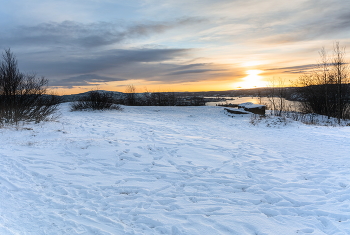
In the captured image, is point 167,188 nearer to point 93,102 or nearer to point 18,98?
point 18,98

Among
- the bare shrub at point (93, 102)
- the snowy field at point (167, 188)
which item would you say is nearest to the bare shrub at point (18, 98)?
the snowy field at point (167, 188)

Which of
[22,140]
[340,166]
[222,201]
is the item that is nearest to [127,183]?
[222,201]

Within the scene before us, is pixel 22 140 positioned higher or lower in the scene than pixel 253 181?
higher

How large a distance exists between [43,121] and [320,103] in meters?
29.5

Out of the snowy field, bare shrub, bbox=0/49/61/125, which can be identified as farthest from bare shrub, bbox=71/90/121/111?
the snowy field

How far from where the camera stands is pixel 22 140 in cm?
698

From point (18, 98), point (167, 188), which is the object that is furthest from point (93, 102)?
point (167, 188)

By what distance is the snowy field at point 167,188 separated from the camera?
3.10 m

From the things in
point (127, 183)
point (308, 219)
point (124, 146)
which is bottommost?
point (308, 219)

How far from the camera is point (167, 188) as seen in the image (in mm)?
4301

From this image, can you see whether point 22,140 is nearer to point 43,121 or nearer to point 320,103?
point 43,121

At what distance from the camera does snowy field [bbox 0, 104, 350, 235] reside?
3.10 metres

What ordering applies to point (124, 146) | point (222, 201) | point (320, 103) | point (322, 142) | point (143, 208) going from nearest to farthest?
point (143, 208)
point (222, 201)
point (124, 146)
point (322, 142)
point (320, 103)

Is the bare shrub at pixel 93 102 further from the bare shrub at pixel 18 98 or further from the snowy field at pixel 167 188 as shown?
the snowy field at pixel 167 188
